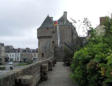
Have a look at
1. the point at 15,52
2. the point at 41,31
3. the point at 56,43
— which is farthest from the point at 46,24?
the point at 15,52

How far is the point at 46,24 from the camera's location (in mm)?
50562

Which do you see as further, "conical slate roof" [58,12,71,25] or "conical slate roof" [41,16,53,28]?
"conical slate roof" [41,16,53,28]

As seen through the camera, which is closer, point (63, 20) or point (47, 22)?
point (63, 20)

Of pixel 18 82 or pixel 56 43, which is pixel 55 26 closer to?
pixel 56 43

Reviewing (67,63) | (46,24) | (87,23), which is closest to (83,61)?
(87,23)

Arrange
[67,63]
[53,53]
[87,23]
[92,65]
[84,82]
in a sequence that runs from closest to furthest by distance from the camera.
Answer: [92,65] < [84,82] < [87,23] < [67,63] < [53,53]

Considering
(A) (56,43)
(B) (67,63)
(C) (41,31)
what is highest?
(C) (41,31)

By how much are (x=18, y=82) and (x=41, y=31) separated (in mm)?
42911

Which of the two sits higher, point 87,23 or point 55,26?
point 55,26

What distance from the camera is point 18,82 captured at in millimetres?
4598

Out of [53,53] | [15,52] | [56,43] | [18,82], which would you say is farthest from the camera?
[15,52]

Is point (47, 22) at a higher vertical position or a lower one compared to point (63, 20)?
lower

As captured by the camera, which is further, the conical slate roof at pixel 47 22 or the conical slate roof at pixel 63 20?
the conical slate roof at pixel 47 22

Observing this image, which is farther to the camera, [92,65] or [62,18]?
[62,18]
